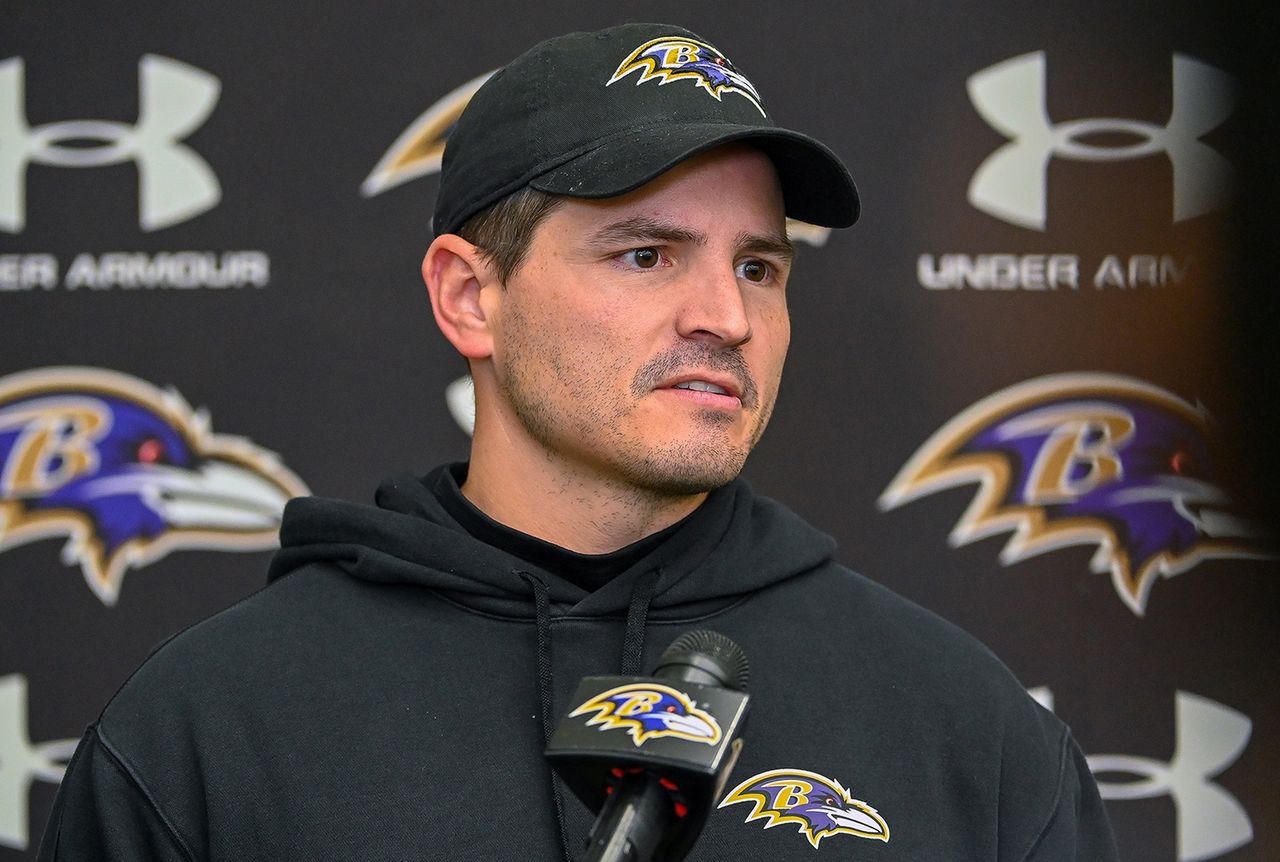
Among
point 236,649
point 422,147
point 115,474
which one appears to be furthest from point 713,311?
point 115,474

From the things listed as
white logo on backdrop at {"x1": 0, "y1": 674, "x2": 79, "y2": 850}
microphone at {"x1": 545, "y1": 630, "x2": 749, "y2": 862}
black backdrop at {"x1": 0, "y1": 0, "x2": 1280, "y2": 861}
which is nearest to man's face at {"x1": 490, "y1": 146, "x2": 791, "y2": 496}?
microphone at {"x1": 545, "y1": 630, "x2": 749, "y2": 862}

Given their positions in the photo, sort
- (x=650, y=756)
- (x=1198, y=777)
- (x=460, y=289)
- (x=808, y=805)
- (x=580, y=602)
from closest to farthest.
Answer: (x=650, y=756), (x=808, y=805), (x=580, y=602), (x=460, y=289), (x=1198, y=777)

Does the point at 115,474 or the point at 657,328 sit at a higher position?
the point at 657,328

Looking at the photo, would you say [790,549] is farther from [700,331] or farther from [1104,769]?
[1104,769]

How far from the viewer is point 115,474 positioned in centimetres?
187

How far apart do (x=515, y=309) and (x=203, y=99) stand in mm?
900

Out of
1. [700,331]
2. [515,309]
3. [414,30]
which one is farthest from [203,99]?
[700,331]

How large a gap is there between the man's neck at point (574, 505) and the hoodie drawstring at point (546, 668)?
0.07 metres

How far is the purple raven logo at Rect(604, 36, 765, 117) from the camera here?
3.85ft

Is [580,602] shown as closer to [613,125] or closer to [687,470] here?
[687,470]

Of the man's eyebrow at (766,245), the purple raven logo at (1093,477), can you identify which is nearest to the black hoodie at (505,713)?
the man's eyebrow at (766,245)

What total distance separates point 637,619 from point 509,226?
0.35 m

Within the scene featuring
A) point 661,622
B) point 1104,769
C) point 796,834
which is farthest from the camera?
point 1104,769

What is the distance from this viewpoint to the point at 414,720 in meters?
1.07
